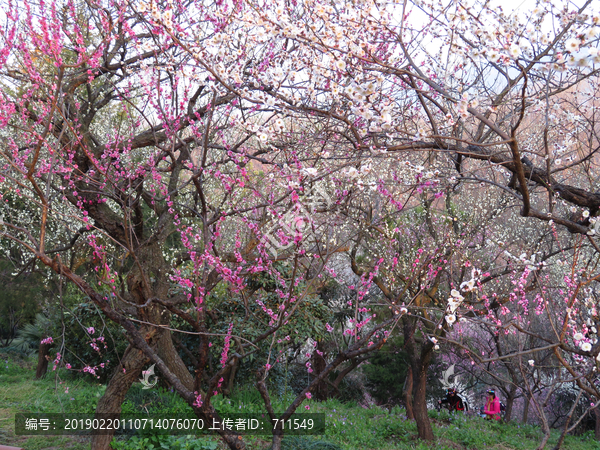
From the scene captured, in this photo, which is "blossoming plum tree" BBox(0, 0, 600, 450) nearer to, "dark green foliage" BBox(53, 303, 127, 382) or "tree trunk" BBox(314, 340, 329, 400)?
"dark green foliage" BBox(53, 303, 127, 382)

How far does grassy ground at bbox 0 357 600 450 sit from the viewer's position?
14.3ft

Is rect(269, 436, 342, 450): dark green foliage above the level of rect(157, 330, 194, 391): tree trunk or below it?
below

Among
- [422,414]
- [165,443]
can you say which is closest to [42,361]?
[165,443]

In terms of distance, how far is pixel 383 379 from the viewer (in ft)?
28.3

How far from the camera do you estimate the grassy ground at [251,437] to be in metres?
4.35

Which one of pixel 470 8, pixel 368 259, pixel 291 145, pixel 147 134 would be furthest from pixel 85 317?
pixel 470 8

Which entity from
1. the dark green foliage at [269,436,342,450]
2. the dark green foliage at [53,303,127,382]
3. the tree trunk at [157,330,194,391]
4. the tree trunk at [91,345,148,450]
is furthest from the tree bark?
the tree trunk at [91,345,148,450]

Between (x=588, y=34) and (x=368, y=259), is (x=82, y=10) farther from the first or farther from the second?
(x=368, y=259)

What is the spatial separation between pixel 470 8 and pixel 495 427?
686 cm

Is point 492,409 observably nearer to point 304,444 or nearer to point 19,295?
point 304,444

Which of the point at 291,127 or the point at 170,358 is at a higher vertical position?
the point at 291,127

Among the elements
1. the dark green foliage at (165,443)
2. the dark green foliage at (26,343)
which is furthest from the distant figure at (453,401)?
the dark green foliage at (26,343)

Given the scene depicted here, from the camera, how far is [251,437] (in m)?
4.68

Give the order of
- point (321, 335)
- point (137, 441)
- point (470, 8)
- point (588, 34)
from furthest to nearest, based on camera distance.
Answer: point (321, 335)
point (137, 441)
point (470, 8)
point (588, 34)
